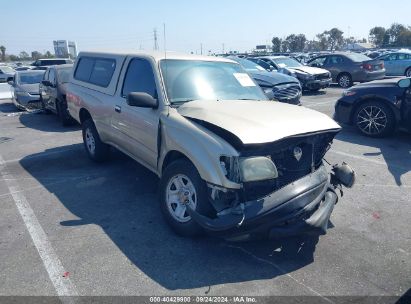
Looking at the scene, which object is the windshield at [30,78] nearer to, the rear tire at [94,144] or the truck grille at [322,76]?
the rear tire at [94,144]

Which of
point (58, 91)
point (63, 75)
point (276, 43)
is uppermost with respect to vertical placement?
point (276, 43)

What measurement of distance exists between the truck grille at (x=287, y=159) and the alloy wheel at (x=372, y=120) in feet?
15.1

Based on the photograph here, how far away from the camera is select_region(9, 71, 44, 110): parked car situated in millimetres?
13070

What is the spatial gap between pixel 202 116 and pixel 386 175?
3634mm

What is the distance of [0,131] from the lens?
32.9 ft

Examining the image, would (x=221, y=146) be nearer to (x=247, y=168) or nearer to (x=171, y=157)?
(x=247, y=168)

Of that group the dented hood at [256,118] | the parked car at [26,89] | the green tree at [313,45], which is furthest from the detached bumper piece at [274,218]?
the green tree at [313,45]

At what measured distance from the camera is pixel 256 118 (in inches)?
143

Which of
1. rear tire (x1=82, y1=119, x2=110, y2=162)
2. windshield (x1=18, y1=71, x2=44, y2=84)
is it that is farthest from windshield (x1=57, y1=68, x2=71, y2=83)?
rear tire (x1=82, y1=119, x2=110, y2=162)

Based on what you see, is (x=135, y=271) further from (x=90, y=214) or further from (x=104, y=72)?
(x=104, y=72)

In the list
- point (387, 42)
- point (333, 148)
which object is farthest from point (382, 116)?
point (387, 42)

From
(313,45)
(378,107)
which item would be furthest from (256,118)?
(313,45)

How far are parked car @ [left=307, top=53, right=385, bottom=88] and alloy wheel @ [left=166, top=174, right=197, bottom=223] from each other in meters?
15.6

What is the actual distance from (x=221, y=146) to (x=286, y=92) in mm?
8338
